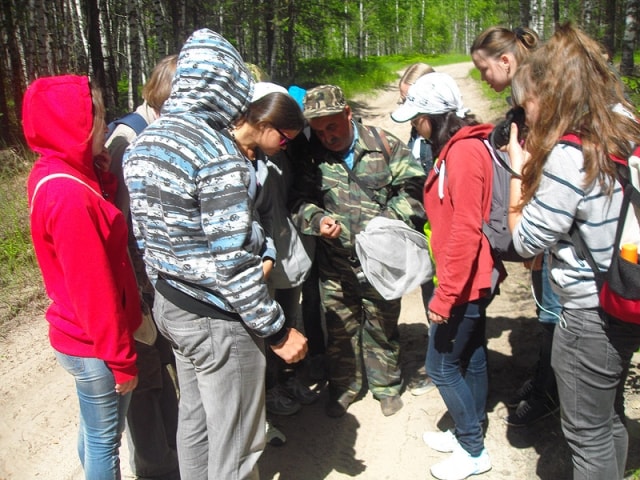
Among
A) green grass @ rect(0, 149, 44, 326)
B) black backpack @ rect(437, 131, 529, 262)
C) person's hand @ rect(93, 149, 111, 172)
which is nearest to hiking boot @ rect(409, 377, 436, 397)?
black backpack @ rect(437, 131, 529, 262)

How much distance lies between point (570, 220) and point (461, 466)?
5.43 ft

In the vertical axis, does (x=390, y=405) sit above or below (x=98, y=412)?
below

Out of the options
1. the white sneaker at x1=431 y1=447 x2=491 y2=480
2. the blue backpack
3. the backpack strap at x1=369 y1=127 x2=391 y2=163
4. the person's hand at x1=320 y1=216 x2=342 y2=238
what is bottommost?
the white sneaker at x1=431 y1=447 x2=491 y2=480

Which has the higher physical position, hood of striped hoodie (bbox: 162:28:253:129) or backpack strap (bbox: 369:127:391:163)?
hood of striped hoodie (bbox: 162:28:253:129)

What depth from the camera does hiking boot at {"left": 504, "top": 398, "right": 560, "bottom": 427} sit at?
3309mm

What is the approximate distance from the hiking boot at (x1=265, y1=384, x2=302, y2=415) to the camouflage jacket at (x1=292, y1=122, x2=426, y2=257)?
1.12 metres

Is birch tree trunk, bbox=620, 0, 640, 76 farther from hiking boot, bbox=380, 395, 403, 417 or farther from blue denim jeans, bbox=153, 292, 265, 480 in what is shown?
blue denim jeans, bbox=153, 292, 265, 480

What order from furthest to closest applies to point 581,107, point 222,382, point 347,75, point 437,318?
1. point 347,75
2. point 437,318
3. point 222,382
4. point 581,107

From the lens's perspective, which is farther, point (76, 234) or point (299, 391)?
point (299, 391)

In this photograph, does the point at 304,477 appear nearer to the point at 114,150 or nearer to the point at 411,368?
the point at 411,368

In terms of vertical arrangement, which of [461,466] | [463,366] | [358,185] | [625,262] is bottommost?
[461,466]

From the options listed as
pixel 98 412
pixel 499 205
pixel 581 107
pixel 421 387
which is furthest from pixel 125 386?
pixel 421 387

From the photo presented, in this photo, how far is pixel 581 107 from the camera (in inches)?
75.9

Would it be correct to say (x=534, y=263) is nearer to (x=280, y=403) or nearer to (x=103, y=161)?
(x=280, y=403)
